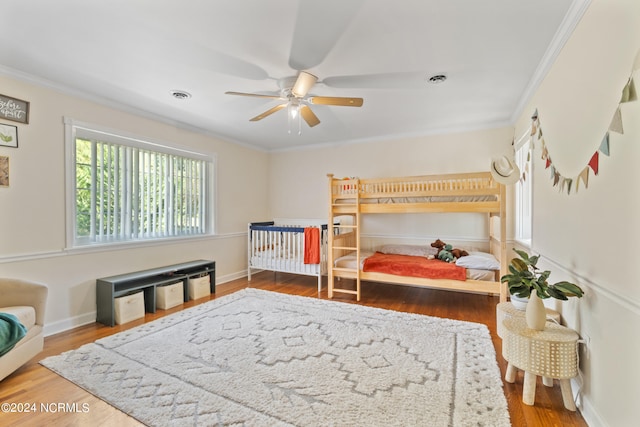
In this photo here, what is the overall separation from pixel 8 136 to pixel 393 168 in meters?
4.65

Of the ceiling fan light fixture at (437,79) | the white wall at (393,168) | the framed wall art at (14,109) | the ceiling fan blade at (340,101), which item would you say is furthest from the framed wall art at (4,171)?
the ceiling fan light fixture at (437,79)

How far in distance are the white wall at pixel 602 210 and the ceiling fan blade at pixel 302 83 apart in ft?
5.98

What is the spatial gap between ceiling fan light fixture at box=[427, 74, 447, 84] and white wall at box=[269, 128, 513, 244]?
6.13 ft

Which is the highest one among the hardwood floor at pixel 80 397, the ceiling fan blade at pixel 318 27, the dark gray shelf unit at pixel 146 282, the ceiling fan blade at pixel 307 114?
the ceiling fan blade at pixel 318 27

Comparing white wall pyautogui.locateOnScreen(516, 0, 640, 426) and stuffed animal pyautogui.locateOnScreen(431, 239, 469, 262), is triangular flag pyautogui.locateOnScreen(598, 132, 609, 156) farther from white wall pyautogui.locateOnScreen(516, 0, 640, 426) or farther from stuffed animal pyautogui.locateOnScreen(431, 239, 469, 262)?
stuffed animal pyautogui.locateOnScreen(431, 239, 469, 262)

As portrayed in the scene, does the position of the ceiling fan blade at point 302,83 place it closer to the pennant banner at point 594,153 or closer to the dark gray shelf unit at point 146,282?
the pennant banner at point 594,153

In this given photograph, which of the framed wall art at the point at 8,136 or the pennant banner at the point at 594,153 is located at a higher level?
the framed wall art at the point at 8,136

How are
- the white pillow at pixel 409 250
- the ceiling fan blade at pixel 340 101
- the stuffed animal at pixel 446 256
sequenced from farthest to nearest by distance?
1. the white pillow at pixel 409 250
2. the stuffed animal at pixel 446 256
3. the ceiling fan blade at pixel 340 101

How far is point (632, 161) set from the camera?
124cm

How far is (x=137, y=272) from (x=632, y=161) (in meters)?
4.35

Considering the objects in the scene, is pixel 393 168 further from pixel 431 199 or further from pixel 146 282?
pixel 146 282

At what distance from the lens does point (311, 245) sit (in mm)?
4285

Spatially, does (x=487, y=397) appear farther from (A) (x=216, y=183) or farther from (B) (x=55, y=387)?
(A) (x=216, y=183)

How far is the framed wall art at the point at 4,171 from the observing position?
2520 mm
